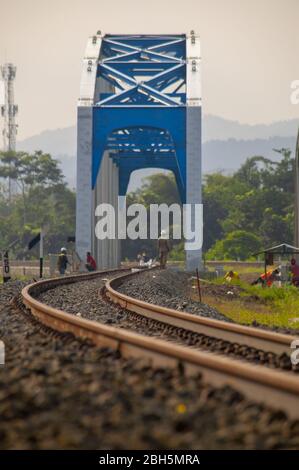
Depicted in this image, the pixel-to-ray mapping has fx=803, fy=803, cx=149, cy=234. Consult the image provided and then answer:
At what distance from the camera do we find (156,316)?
10352mm

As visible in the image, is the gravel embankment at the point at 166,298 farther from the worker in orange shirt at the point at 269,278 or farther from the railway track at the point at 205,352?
the worker in orange shirt at the point at 269,278

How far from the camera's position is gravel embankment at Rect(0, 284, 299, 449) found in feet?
11.8

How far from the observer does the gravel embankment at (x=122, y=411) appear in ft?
11.8

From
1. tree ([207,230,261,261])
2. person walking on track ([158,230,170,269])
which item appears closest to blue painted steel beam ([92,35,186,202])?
person walking on track ([158,230,170,269])

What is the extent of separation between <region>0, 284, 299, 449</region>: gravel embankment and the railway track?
0.29 ft

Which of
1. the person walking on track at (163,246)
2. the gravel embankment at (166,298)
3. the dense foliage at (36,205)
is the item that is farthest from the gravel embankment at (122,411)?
the dense foliage at (36,205)

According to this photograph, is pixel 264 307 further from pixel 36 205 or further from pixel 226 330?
pixel 36 205

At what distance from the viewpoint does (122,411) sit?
4055mm

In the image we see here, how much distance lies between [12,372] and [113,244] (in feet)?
164

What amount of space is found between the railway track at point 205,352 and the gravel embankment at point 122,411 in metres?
0.09

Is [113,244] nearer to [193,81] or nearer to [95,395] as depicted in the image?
[193,81]
